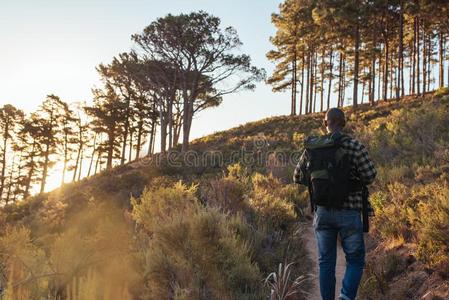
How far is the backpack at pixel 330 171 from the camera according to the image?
376 cm

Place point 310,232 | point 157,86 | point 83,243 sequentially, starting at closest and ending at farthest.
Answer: point 83,243, point 310,232, point 157,86

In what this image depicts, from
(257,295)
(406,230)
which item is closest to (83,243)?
(257,295)

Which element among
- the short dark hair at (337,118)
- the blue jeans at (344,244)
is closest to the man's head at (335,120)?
the short dark hair at (337,118)

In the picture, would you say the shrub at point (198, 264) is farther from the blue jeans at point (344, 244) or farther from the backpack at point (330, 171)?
the backpack at point (330, 171)

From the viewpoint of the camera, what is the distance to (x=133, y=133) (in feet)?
142

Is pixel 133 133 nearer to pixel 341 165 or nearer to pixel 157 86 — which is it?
pixel 157 86

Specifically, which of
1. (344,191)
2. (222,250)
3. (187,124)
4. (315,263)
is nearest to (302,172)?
(344,191)

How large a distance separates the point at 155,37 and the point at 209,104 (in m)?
7.13

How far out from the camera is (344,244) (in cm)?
389

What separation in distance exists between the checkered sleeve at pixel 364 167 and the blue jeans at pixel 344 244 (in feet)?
1.14

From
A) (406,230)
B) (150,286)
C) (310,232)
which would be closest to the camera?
(150,286)

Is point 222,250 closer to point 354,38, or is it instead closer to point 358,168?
point 358,168

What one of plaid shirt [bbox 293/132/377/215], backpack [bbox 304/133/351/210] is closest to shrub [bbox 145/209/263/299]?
backpack [bbox 304/133/351/210]

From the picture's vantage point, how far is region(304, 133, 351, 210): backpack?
376 cm
